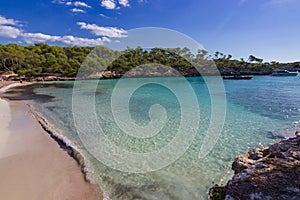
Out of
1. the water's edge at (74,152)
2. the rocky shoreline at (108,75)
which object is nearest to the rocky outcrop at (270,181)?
the water's edge at (74,152)

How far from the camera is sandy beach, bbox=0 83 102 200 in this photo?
4066 millimetres

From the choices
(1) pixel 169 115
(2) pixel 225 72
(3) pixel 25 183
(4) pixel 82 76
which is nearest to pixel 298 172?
(3) pixel 25 183

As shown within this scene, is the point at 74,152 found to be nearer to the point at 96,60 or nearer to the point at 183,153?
the point at 183,153

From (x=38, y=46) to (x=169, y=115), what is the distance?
69925 millimetres

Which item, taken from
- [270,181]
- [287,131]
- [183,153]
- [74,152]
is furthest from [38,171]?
[287,131]

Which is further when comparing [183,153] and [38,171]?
[183,153]

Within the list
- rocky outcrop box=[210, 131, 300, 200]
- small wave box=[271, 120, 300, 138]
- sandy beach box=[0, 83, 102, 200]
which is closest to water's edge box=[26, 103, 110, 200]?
sandy beach box=[0, 83, 102, 200]

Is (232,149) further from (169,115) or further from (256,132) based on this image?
(169,115)

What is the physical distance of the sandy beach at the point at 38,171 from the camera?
160 inches

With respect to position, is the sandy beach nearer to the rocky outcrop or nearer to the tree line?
the rocky outcrop

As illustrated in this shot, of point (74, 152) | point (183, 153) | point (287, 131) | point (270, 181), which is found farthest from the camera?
point (287, 131)

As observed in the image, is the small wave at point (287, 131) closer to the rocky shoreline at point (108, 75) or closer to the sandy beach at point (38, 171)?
the sandy beach at point (38, 171)

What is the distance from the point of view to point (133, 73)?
204 ft

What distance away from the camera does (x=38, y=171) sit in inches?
194
